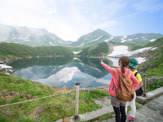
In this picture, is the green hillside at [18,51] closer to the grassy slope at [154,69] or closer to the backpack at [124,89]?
the grassy slope at [154,69]

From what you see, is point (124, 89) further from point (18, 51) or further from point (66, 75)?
point (18, 51)

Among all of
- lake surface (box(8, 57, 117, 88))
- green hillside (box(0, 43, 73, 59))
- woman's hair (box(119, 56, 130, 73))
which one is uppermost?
green hillside (box(0, 43, 73, 59))

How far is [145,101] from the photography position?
5098 mm

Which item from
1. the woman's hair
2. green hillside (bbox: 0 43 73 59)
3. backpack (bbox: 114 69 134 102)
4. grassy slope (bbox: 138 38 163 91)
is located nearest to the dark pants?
backpack (bbox: 114 69 134 102)

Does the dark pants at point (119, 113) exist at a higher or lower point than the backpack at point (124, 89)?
lower

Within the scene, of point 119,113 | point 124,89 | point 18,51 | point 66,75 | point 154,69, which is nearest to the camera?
point 124,89

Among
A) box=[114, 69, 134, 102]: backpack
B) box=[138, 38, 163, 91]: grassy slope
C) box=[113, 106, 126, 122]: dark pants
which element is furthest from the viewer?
box=[138, 38, 163, 91]: grassy slope

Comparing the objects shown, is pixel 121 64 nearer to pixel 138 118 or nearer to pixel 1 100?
pixel 138 118

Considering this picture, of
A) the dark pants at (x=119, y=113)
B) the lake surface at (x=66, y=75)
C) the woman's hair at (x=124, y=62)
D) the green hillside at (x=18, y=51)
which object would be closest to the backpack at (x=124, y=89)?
the woman's hair at (x=124, y=62)

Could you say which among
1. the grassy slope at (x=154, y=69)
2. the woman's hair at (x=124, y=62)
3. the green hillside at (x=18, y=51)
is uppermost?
the green hillside at (x=18, y=51)

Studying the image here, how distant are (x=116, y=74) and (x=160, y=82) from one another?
793 cm

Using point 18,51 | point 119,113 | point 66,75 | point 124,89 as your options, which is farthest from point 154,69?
point 18,51

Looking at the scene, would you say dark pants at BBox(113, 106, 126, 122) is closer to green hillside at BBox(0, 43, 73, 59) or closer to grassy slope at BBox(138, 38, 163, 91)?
grassy slope at BBox(138, 38, 163, 91)

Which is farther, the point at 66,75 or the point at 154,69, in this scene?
the point at 66,75
